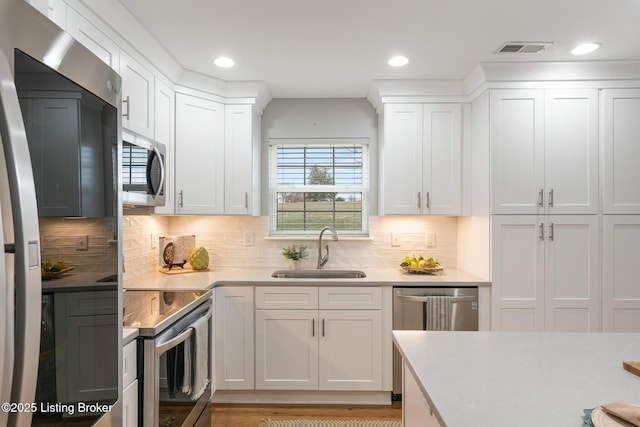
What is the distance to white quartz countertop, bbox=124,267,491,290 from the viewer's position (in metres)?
2.63

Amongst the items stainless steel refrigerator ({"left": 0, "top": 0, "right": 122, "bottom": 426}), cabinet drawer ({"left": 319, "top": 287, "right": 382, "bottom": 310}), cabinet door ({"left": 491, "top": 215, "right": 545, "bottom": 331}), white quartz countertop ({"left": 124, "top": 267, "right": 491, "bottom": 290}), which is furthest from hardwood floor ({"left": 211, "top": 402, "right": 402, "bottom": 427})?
stainless steel refrigerator ({"left": 0, "top": 0, "right": 122, "bottom": 426})

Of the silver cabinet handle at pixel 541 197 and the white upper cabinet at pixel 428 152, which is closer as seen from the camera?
the silver cabinet handle at pixel 541 197

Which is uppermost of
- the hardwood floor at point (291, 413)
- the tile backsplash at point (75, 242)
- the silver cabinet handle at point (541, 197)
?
the silver cabinet handle at point (541, 197)

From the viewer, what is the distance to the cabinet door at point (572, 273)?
268 centimetres

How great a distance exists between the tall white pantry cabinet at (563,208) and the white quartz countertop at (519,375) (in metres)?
1.19

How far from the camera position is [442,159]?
3066 millimetres

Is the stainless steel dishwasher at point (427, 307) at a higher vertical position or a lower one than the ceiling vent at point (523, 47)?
lower

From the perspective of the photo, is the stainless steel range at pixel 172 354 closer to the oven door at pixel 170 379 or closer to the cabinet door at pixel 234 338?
the oven door at pixel 170 379

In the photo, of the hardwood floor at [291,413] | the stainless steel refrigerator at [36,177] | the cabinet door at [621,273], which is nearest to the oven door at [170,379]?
the hardwood floor at [291,413]

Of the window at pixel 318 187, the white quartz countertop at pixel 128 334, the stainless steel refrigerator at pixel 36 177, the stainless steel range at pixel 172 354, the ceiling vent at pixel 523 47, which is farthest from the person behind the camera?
the window at pixel 318 187

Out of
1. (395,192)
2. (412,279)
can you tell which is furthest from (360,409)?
(395,192)

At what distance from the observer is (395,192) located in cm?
307

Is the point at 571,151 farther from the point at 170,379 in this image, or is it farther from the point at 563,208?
the point at 170,379

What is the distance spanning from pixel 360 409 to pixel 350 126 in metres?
2.31
